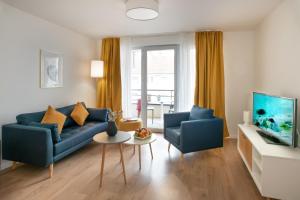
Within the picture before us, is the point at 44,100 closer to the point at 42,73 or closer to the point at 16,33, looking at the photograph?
the point at 42,73

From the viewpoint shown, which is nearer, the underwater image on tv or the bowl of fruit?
the underwater image on tv

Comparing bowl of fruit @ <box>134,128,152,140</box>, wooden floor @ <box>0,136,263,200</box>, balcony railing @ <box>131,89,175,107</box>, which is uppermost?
balcony railing @ <box>131,89,175,107</box>

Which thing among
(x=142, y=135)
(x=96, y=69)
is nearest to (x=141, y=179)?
(x=142, y=135)

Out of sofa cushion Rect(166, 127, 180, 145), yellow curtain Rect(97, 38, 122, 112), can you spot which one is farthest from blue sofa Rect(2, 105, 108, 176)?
yellow curtain Rect(97, 38, 122, 112)

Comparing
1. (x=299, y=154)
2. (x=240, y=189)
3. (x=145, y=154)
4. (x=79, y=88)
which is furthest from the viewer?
(x=79, y=88)

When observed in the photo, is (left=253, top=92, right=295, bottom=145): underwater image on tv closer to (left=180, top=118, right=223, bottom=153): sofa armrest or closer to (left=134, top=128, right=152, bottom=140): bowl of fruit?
(left=180, top=118, right=223, bottom=153): sofa armrest

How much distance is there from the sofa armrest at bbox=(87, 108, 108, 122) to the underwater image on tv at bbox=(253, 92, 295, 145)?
9.45 ft

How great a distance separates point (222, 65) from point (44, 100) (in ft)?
12.3

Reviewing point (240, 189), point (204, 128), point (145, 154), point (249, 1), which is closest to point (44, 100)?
point (145, 154)

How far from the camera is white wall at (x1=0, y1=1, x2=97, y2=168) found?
294 cm

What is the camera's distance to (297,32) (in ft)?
7.89

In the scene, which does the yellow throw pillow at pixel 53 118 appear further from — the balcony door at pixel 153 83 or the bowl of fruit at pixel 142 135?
the balcony door at pixel 153 83

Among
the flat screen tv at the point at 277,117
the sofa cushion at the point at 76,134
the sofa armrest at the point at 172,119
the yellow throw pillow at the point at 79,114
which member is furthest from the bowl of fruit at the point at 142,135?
the flat screen tv at the point at 277,117

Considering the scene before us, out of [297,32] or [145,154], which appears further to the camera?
[145,154]
